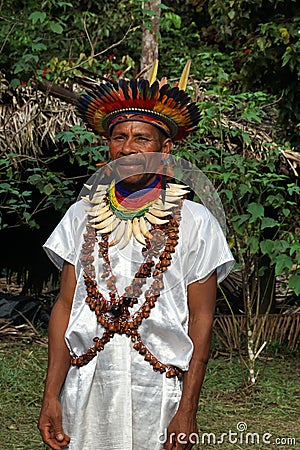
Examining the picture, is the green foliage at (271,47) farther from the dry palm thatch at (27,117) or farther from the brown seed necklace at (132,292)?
the brown seed necklace at (132,292)

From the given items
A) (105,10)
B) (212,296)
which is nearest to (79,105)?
(212,296)

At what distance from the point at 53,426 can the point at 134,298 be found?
1.48ft

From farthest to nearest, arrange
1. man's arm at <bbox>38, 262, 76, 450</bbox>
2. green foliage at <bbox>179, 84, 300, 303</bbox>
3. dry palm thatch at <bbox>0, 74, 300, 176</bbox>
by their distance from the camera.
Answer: dry palm thatch at <bbox>0, 74, 300, 176</bbox>
green foliage at <bbox>179, 84, 300, 303</bbox>
man's arm at <bbox>38, 262, 76, 450</bbox>

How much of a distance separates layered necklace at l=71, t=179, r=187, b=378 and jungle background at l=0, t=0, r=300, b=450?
2.19 metres

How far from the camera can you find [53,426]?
7.01ft

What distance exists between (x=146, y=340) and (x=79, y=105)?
0.80 meters

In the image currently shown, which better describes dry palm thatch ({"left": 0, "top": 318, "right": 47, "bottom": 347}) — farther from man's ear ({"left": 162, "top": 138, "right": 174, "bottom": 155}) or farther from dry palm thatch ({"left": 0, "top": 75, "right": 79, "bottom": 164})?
man's ear ({"left": 162, "top": 138, "right": 174, "bottom": 155})

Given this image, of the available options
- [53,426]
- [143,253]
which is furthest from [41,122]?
[53,426]

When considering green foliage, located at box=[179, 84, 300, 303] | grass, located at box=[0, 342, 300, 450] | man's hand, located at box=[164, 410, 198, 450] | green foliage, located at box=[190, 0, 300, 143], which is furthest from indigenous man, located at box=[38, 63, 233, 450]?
green foliage, located at box=[190, 0, 300, 143]

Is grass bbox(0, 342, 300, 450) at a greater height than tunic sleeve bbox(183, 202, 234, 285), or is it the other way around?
tunic sleeve bbox(183, 202, 234, 285)

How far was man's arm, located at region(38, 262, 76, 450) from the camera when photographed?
2127mm

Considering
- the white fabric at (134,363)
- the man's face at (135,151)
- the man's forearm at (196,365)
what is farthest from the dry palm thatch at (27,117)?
the man's forearm at (196,365)

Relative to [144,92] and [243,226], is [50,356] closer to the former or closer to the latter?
[144,92]

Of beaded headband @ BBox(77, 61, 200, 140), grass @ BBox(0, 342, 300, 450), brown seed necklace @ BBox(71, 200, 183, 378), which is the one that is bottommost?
grass @ BBox(0, 342, 300, 450)
